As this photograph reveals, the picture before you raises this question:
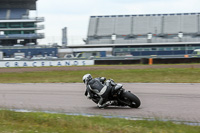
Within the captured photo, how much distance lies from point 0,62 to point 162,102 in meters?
26.1

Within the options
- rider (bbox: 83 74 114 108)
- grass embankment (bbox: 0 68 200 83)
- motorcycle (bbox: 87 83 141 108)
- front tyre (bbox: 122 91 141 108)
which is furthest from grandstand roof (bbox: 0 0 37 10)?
front tyre (bbox: 122 91 141 108)

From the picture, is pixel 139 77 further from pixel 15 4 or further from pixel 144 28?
pixel 15 4

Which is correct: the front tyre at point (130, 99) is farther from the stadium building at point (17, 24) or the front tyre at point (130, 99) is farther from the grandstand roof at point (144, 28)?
the stadium building at point (17, 24)

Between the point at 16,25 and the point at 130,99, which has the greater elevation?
the point at 16,25

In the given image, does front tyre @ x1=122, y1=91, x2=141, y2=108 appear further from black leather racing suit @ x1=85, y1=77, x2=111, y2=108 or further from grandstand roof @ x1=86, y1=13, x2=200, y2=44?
grandstand roof @ x1=86, y1=13, x2=200, y2=44

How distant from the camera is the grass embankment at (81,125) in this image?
20.3 ft

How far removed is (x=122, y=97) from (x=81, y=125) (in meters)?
2.42

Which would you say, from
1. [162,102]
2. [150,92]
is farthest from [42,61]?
[162,102]

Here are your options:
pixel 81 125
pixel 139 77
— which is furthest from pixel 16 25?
pixel 81 125

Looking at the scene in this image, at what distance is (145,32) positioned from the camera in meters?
70.1

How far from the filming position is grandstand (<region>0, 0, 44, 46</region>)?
74438mm

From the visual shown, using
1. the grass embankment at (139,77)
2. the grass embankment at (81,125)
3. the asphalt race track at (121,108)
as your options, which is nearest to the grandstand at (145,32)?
the grass embankment at (139,77)

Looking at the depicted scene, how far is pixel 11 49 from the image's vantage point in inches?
2448

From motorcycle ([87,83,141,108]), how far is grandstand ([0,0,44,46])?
2644 inches
